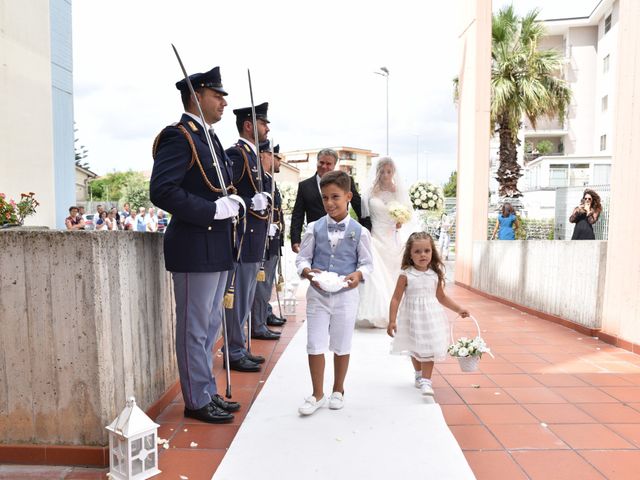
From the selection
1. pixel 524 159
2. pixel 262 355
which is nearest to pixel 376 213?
pixel 262 355

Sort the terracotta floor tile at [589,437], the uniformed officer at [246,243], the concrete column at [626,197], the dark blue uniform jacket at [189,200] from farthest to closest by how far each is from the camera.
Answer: the concrete column at [626,197] < the uniformed officer at [246,243] < the terracotta floor tile at [589,437] < the dark blue uniform jacket at [189,200]

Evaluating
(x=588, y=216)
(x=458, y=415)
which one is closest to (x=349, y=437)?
(x=458, y=415)

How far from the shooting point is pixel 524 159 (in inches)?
1502

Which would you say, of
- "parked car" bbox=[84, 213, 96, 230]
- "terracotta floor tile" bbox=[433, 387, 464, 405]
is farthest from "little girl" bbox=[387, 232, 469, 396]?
"parked car" bbox=[84, 213, 96, 230]

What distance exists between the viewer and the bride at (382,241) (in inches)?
233

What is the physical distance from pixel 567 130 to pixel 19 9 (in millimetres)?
36494

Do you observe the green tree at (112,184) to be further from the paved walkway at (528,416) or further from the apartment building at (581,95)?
the paved walkway at (528,416)

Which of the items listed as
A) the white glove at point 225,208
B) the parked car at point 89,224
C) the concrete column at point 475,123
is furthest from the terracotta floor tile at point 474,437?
the parked car at point 89,224

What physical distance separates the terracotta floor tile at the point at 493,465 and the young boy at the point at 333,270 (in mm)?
958

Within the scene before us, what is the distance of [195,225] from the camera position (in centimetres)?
301

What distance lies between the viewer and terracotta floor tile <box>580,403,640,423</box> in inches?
132

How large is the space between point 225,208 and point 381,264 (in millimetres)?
3344

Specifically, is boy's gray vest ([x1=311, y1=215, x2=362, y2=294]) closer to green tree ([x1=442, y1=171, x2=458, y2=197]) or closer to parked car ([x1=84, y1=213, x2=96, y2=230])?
parked car ([x1=84, y1=213, x2=96, y2=230])

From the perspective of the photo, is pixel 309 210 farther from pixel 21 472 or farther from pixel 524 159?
pixel 524 159
